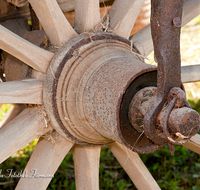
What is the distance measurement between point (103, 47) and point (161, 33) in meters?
0.37

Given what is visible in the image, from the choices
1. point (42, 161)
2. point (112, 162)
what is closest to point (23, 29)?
point (42, 161)

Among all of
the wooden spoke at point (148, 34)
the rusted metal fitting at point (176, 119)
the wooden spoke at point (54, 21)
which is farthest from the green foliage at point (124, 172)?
the rusted metal fitting at point (176, 119)

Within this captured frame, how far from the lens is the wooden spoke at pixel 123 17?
119 centimetres

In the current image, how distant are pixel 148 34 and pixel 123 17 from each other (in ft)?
0.77

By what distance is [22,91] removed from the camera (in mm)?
1017

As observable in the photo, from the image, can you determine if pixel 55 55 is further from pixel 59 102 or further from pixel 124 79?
pixel 124 79

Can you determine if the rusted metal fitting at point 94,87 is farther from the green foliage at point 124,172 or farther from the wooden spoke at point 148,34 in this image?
the green foliage at point 124,172

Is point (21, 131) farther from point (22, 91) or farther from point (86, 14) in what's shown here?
point (86, 14)

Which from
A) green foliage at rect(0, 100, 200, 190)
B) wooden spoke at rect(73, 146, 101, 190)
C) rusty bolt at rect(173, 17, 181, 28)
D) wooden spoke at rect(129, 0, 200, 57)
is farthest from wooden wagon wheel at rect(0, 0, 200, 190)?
green foliage at rect(0, 100, 200, 190)

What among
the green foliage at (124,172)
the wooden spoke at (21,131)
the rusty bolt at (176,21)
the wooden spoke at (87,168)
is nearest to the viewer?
the rusty bolt at (176,21)

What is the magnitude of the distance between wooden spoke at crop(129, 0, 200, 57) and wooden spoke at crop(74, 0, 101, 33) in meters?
0.27

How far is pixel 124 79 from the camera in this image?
897mm

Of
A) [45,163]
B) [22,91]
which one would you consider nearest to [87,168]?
[45,163]

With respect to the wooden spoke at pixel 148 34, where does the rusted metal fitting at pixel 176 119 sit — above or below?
below
